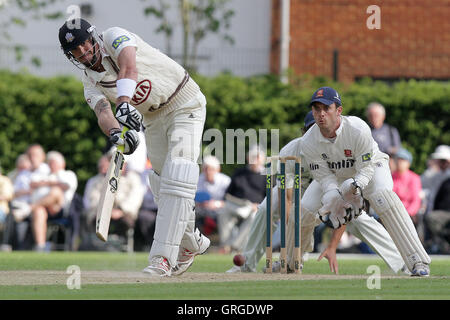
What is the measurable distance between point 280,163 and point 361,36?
12541 mm

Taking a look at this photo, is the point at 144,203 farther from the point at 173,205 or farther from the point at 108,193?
the point at 108,193

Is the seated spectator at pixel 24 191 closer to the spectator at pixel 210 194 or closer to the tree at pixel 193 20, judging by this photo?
the spectator at pixel 210 194

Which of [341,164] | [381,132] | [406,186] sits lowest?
[406,186]

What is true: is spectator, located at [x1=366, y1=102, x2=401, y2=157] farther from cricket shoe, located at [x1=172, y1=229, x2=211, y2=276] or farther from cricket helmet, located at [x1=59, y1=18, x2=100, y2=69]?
cricket helmet, located at [x1=59, y1=18, x2=100, y2=69]

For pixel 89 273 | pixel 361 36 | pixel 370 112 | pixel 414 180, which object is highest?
pixel 361 36

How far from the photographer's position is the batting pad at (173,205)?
714cm

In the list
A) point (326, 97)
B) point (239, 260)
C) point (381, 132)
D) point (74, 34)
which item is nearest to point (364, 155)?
point (326, 97)

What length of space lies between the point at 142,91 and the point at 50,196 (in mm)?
7064

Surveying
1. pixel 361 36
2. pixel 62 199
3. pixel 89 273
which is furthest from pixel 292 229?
pixel 361 36

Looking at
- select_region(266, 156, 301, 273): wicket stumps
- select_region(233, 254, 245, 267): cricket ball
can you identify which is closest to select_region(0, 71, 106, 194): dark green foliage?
select_region(233, 254, 245, 267): cricket ball

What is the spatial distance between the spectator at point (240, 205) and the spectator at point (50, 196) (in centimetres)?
224

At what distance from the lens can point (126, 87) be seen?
6922 mm
